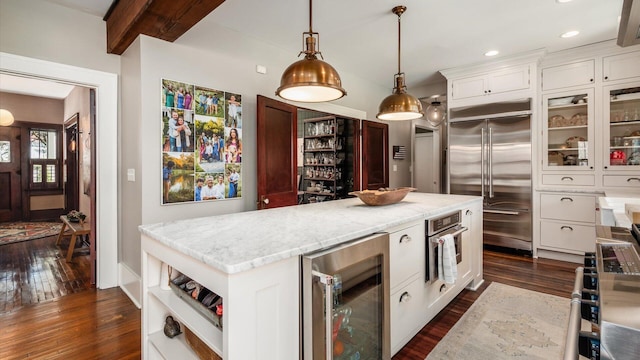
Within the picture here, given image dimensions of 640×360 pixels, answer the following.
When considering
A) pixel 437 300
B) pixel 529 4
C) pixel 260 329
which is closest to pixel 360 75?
pixel 529 4

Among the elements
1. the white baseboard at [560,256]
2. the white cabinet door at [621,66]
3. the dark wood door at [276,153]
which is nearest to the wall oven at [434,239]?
the dark wood door at [276,153]

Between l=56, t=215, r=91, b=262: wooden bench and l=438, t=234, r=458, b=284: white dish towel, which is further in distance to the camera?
l=56, t=215, r=91, b=262: wooden bench

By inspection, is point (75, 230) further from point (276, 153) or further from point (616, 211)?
point (616, 211)

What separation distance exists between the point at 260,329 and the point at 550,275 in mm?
3616

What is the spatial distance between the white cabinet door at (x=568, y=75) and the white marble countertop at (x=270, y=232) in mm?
3070

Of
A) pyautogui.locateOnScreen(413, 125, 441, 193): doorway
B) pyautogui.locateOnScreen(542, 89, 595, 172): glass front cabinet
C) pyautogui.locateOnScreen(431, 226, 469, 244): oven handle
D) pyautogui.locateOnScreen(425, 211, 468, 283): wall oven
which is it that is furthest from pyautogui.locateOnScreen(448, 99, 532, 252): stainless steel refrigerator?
pyautogui.locateOnScreen(425, 211, 468, 283): wall oven

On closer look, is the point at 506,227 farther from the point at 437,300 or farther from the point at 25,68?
the point at 25,68

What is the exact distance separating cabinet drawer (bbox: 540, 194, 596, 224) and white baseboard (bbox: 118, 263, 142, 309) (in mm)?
4726

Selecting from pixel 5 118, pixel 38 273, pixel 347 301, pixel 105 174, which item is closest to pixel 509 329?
pixel 347 301

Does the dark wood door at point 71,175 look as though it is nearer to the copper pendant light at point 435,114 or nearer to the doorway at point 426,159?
the copper pendant light at point 435,114

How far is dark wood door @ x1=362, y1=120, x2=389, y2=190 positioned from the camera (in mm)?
4820

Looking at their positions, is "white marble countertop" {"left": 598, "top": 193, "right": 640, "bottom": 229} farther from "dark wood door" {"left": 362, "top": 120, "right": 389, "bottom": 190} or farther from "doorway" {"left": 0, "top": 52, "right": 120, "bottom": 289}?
"doorway" {"left": 0, "top": 52, "right": 120, "bottom": 289}

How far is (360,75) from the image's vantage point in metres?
4.80

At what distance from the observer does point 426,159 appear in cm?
641
